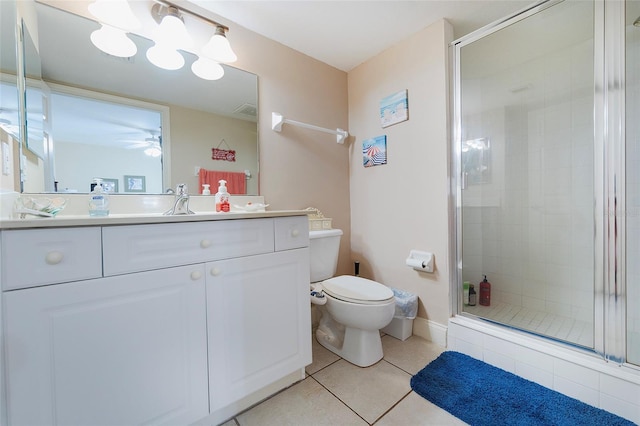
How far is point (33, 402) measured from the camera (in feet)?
2.27

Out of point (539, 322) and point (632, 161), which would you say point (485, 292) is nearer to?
point (539, 322)

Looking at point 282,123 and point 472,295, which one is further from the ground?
point 282,123

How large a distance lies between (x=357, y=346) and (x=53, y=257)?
4.65 feet

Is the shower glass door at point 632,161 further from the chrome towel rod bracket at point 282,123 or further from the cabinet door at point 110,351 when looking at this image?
the cabinet door at point 110,351

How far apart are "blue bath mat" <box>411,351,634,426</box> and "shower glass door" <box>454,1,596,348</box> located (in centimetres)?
34

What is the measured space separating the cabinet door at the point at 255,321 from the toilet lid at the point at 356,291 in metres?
0.24

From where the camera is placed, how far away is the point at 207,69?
1.54 metres

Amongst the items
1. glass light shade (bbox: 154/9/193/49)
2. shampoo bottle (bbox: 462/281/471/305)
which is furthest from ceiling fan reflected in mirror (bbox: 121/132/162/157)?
shampoo bottle (bbox: 462/281/471/305)

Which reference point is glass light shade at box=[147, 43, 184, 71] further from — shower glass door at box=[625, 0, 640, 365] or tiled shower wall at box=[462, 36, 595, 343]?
shower glass door at box=[625, 0, 640, 365]

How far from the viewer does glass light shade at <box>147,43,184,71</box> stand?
1.38 meters

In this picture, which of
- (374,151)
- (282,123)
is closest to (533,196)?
(374,151)

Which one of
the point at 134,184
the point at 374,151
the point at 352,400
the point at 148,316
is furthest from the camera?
the point at 374,151

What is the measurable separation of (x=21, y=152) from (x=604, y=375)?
107 inches

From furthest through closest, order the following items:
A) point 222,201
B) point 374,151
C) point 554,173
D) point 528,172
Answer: point 374,151, point 528,172, point 554,173, point 222,201
